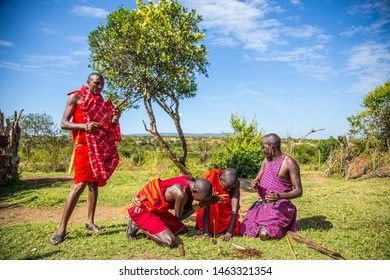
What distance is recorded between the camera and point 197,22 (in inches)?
353

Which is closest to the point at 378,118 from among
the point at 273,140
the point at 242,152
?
the point at 242,152

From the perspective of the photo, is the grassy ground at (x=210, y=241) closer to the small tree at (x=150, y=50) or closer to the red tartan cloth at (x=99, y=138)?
the red tartan cloth at (x=99, y=138)

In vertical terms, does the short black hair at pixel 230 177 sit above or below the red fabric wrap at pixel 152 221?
above

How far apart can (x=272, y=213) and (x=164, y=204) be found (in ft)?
4.67

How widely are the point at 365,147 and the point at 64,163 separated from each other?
39.8 ft

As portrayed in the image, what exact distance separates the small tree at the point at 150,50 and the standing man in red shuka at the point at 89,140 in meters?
4.10

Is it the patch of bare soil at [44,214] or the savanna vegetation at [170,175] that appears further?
the patch of bare soil at [44,214]

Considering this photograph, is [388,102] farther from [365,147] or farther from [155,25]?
[155,25]

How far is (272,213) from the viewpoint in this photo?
4.30 meters

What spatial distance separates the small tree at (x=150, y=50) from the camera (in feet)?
27.5

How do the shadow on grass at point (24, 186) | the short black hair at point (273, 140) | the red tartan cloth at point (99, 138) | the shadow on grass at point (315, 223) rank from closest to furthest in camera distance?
the red tartan cloth at point (99, 138)
the short black hair at point (273, 140)
the shadow on grass at point (315, 223)
the shadow on grass at point (24, 186)

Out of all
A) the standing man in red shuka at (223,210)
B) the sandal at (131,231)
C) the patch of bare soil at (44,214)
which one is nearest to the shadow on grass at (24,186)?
the patch of bare soil at (44,214)
